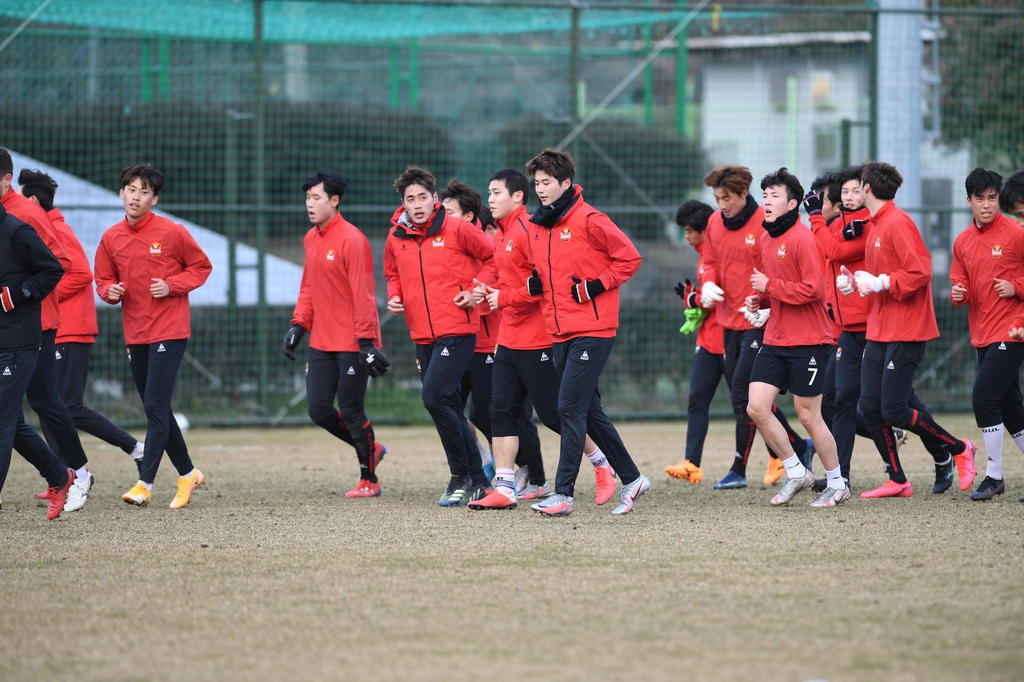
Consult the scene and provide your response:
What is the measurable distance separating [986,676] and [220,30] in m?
12.5

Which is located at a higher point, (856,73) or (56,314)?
(856,73)

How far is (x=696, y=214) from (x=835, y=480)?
2.26m

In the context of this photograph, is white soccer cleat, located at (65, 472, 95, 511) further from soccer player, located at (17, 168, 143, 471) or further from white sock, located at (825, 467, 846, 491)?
white sock, located at (825, 467, 846, 491)

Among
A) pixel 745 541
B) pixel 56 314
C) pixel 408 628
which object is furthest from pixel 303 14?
pixel 408 628

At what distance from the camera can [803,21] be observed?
52.1ft

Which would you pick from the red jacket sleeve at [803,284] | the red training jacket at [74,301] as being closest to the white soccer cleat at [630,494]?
the red jacket sleeve at [803,284]

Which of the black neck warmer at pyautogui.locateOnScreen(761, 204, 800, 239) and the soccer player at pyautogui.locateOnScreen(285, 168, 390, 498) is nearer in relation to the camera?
the black neck warmer at pyautogui.locateOnScreen(761, 204, 800, 239)

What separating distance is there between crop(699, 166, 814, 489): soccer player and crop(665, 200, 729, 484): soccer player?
0.11 m

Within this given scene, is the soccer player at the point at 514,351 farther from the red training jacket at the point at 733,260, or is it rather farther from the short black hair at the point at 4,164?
the short black hair at the point at 4,164

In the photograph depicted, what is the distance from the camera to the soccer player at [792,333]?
6867 mm

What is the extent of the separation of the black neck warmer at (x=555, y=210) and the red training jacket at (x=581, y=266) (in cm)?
2

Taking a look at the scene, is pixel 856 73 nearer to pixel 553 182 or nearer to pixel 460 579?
pixel 553 182

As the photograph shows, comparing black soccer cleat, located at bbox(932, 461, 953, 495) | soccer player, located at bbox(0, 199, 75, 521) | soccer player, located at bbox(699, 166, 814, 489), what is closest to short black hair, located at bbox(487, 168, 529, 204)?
soccer player, located at bbox(699, 166, 814, 489)

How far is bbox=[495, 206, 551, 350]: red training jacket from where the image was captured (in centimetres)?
699
